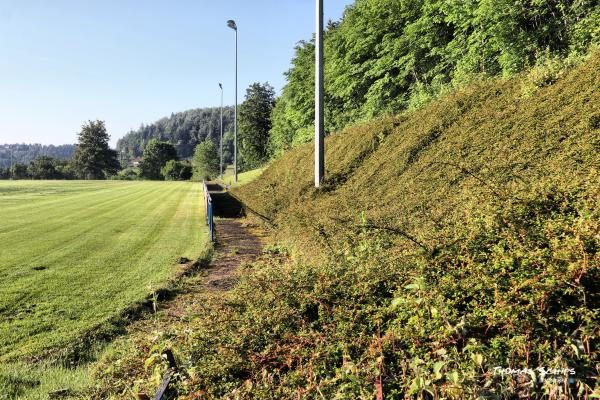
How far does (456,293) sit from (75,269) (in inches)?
375

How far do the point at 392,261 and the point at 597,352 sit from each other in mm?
2360

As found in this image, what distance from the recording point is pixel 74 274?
930 centimetres

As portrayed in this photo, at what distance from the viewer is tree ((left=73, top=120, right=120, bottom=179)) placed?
110438mm

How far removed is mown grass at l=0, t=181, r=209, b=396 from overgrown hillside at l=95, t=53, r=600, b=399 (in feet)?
5.78

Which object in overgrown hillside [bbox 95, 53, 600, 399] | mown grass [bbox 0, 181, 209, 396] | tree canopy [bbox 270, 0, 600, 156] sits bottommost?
mown grass [bbox 0, 181, 209, 396]

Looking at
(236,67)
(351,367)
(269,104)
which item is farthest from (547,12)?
(269,104)

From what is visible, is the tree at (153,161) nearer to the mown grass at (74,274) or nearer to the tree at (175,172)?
the tree at (175,172)

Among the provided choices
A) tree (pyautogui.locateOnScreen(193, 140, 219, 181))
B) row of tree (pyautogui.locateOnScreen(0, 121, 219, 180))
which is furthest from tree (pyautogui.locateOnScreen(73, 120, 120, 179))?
tree (pyautogui.locateOnScreen(193, 140, 219, 181))

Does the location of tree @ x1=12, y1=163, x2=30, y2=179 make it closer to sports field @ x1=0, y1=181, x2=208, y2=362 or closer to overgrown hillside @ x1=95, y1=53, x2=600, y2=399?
sports field @ x1=0, y1=181, x2=208, y2=362

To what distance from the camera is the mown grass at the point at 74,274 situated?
18.6 ft

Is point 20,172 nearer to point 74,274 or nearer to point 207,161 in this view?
point 207,161

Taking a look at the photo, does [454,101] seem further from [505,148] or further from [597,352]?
[597,352]

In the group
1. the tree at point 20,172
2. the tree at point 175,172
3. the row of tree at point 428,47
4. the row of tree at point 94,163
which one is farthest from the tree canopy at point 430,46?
the tree at point 20,172

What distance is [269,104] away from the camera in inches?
2569
